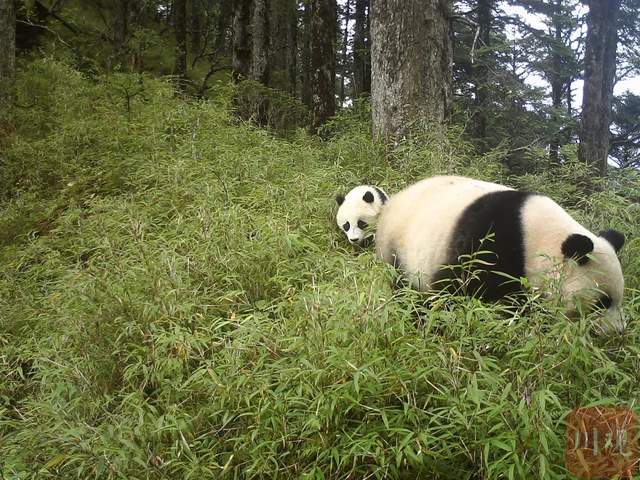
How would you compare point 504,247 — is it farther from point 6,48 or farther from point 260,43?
point 6,48

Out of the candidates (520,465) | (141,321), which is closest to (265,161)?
(141,321)

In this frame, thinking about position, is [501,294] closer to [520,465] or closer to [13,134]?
Answer: [520,465]

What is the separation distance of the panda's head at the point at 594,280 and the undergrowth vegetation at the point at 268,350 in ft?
0.31

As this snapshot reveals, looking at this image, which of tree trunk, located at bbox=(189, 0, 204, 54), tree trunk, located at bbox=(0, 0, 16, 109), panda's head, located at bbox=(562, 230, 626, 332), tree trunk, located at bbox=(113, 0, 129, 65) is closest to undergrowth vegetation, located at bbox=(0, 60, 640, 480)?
panda's head, located at bbox=(562, 230, 626, 332)

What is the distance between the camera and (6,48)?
8.52 metres

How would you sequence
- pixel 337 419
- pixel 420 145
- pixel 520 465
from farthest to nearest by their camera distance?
pixel 420 145 < pixel 337 419 < pixel 520 465

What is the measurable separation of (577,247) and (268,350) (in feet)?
5.46

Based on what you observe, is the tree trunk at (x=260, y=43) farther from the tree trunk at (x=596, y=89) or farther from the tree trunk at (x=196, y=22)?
the tree trunk at (x=196, y=22)

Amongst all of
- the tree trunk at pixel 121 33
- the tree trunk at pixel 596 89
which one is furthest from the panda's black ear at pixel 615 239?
the tree trunk at pixel 121 33

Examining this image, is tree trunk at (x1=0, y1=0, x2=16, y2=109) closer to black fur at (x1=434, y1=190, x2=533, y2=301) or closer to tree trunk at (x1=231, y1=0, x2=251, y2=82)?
tree trunk at (x1=231, y1=0, x2=251, y2=82)

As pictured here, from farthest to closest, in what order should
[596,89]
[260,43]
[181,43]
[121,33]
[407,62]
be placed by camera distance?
[181,43]
[596,89]
[121,33]
[260,43]
[407,62]

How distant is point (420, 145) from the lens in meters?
5.80

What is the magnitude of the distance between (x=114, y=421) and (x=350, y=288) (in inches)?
57.3

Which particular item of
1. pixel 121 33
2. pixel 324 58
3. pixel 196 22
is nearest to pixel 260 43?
pixel 324 58
